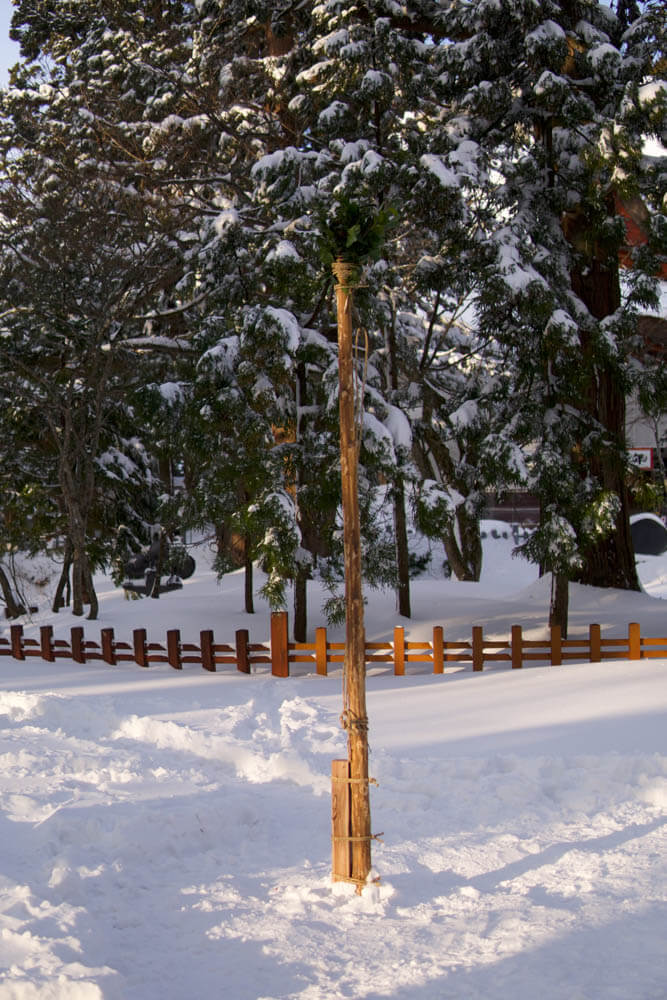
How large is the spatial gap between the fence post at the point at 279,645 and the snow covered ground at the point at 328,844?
58.4 inches

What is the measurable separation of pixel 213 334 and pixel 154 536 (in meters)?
9.67

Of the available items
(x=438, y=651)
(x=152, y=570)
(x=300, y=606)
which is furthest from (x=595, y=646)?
(x=152, y=570)

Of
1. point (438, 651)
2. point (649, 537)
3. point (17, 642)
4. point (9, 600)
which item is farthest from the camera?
point (649, 537)

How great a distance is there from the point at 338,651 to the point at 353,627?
8172mm

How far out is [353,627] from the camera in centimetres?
598

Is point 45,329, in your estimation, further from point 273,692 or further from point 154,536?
point 273,692

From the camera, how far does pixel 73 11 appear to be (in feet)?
76.3

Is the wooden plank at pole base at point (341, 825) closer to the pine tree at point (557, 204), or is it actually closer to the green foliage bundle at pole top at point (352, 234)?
the green foliage bundle at pole top at point (352, 234)

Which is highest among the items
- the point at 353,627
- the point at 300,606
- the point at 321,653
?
the point at 353,627

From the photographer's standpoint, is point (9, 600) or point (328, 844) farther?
point (9, 600)

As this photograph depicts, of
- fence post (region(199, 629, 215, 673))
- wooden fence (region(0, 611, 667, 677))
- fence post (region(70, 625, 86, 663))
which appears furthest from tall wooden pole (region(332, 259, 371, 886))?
fence post (region(70, 625, 86, 663))

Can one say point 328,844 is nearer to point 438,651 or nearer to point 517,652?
point 438,651

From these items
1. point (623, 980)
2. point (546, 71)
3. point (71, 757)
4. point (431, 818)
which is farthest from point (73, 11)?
point (623, 980)

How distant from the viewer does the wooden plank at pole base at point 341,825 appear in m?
5.82
